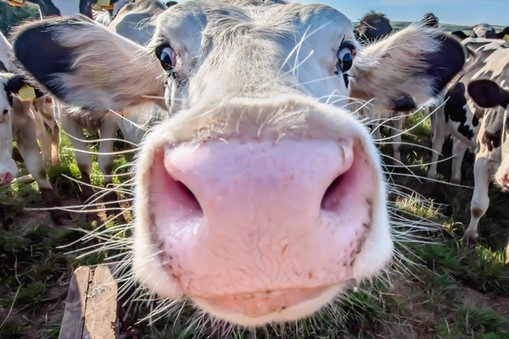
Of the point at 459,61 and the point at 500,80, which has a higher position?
the point at 459,61

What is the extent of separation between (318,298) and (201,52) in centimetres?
113

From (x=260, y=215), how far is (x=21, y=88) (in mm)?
3770

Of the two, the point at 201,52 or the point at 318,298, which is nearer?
the point at 318,298

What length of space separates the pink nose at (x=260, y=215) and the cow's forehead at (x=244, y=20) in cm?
92

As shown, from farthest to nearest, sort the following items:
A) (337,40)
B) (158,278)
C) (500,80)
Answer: (500,80) → (337,40) → (158,278)

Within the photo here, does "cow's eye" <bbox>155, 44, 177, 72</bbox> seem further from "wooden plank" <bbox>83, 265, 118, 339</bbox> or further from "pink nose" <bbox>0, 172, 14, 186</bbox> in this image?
"pink nose" <bbox>0, 172, 14, 186</bbox>

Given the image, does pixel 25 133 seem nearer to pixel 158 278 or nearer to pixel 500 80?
pixel 158 278

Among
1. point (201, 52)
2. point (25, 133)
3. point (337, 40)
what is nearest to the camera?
point (201, 52)

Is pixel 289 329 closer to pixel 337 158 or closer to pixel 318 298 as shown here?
pixel 318 298

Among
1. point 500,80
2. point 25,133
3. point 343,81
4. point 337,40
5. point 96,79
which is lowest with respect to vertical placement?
point 25,133

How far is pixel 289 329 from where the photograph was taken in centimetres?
300

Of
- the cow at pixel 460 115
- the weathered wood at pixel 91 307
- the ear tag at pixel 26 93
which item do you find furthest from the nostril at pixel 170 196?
the cow at pixel 460 115

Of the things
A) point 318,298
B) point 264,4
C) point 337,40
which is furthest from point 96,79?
point 318,298

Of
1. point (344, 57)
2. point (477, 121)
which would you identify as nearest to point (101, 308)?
point (344, 57)
